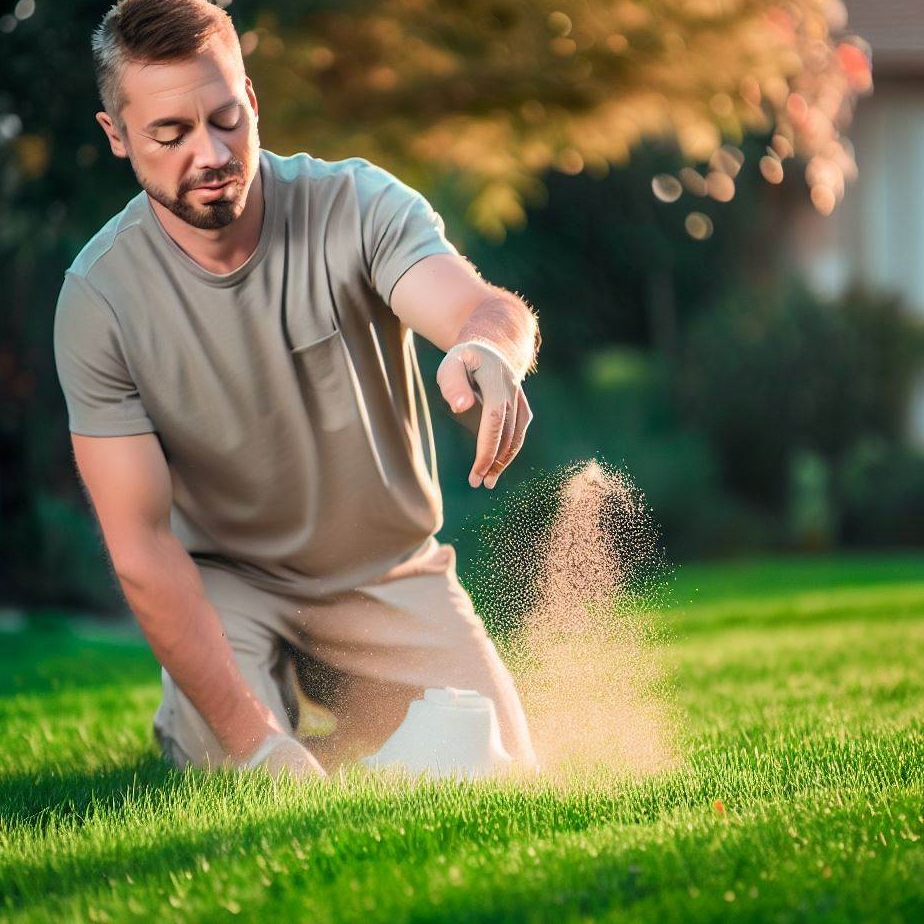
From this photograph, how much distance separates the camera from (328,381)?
3.55 meters

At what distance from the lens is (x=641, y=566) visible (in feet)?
12.1

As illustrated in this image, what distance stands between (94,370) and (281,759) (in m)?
0.94

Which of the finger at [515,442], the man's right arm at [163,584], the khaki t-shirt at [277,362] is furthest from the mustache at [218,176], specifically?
the finger at [515,442]

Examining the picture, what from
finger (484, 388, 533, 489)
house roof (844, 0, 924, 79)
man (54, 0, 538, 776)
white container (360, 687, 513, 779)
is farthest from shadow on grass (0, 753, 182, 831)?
house roof (844, 0, 924, 79)

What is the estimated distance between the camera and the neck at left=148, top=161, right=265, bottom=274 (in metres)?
3.40

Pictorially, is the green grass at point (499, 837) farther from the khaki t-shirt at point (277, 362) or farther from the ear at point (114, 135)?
the ear at point (114, 135)

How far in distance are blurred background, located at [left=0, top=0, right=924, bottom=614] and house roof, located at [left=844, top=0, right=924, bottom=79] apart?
0.04 m

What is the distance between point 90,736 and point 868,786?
240 cm

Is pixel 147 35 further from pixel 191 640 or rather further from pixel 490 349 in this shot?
pixel 191 640

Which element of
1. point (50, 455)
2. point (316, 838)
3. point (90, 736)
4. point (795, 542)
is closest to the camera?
point (316, 838)

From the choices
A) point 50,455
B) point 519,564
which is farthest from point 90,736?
point 50,455

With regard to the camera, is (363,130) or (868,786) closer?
(868,786)

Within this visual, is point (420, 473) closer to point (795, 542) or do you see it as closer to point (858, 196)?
point (795, 542)

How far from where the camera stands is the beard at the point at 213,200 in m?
3.21
